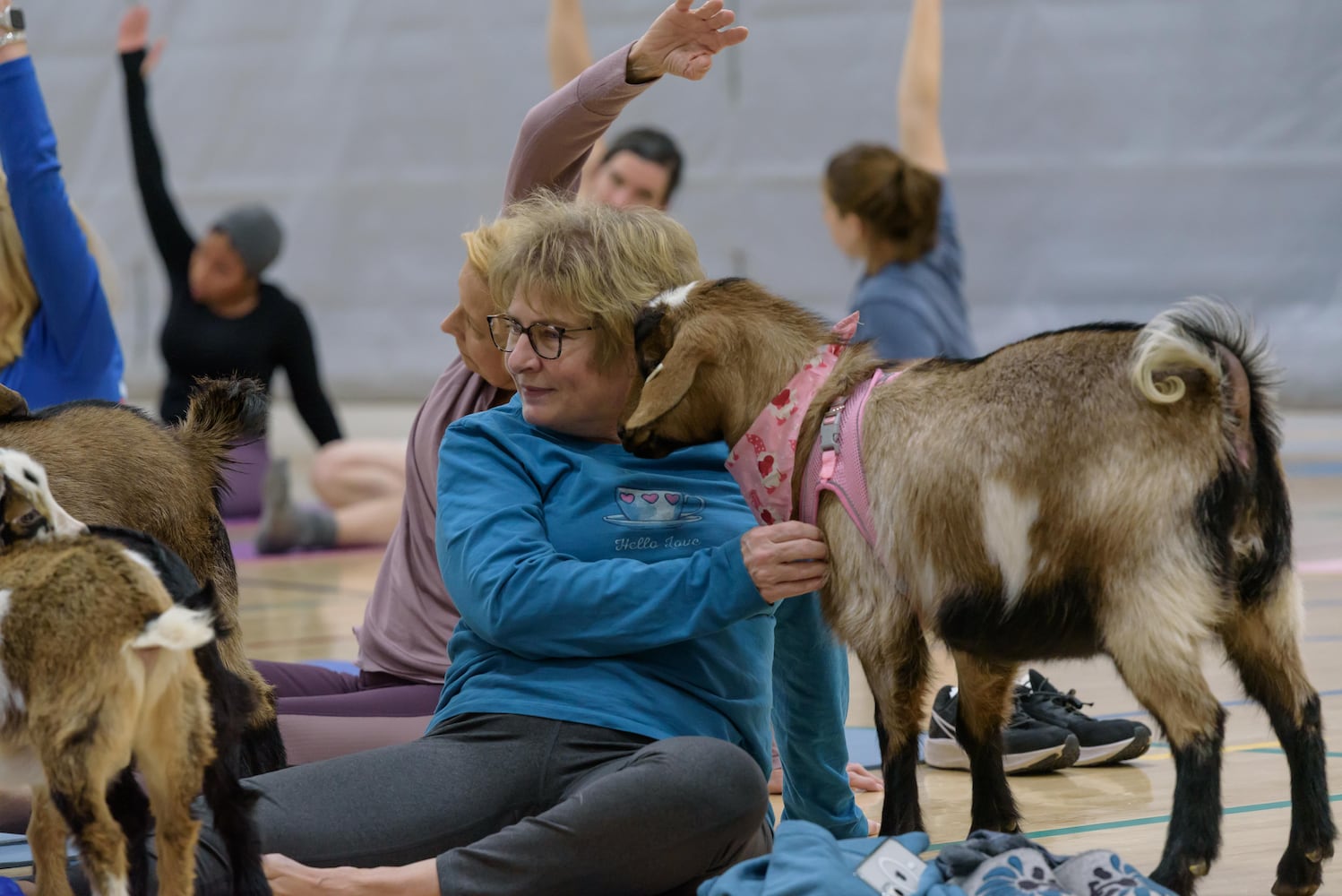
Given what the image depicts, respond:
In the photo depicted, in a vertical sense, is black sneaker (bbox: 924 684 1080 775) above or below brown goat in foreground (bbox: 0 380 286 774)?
below

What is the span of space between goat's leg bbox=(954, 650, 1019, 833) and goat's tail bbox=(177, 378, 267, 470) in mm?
1296

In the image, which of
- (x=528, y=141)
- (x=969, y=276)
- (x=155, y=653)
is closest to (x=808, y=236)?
(x=969, y=276)

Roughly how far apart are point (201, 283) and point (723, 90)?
15.7 feet

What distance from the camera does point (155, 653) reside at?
6.21ft

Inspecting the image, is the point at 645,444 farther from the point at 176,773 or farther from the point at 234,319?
the point at 234,319

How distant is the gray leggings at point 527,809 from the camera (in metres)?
2.34

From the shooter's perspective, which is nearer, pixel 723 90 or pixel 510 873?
pixel 510 873

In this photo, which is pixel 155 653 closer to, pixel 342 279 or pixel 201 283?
pixel 201 283

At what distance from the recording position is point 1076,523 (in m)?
2.20

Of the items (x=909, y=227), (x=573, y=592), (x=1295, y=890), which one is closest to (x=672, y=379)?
(x=573, y=592)

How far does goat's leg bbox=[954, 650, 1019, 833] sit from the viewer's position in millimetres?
2561

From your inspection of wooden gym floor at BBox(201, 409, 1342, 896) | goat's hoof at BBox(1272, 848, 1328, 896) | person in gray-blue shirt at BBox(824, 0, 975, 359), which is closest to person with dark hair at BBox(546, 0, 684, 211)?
person in gray-blue shirt at BBox(824, 0, 975, 359)

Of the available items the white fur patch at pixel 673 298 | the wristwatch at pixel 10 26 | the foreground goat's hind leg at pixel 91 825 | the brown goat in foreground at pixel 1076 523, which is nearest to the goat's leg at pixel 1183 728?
the brown goat in foreground at pixel 1076 523

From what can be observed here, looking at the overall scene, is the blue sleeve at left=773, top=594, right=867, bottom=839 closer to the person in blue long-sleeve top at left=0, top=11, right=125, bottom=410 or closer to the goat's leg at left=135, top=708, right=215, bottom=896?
the goat's leg at left=135, top=708, right=215, bottom=896
